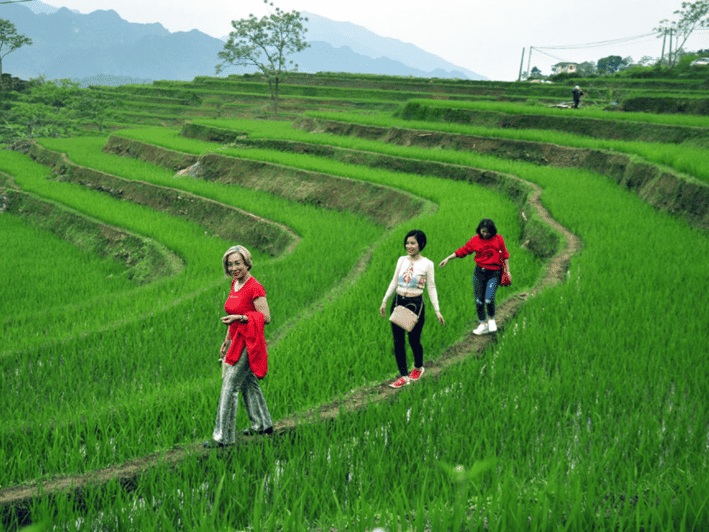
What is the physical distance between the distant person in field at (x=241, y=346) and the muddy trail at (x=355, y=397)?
0.40ft

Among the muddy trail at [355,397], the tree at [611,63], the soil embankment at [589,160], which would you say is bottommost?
the muddy trail at [355,397]

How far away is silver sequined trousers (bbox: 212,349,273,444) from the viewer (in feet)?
9.57

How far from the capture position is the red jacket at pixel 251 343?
9.55 feet

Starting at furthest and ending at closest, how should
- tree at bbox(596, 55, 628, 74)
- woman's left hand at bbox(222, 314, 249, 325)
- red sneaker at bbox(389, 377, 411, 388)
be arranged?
tree at bbox(596, 55, 628, 74), red sneaker at bbox(389, 377, 411, 388), woman's left hand at bbox(222, 314, 249, 325)

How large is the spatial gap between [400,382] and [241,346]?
1327mm

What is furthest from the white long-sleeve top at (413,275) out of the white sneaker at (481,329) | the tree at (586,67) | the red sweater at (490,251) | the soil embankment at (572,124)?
the tree at (586,67)

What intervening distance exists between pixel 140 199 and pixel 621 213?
12000 mm

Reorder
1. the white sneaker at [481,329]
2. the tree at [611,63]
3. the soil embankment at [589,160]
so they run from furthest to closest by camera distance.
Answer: the tree at [611,63]
the soil embankment at [589,160]
the white sneaker at [481,329]

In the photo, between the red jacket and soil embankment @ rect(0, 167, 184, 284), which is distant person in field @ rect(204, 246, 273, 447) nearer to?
the red jacket

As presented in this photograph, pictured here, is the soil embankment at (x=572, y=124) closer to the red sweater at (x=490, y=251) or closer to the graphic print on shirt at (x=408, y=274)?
the red sweater at (x=490, y=251)

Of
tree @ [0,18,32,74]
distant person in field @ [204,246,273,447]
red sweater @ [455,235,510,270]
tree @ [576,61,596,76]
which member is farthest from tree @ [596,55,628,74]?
distant person in field @ [204,246,273,447]

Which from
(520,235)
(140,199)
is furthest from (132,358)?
(140,199)

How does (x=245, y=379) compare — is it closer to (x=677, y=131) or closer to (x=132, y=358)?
(x=132, y=358)

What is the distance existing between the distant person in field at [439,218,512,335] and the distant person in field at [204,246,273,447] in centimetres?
186
